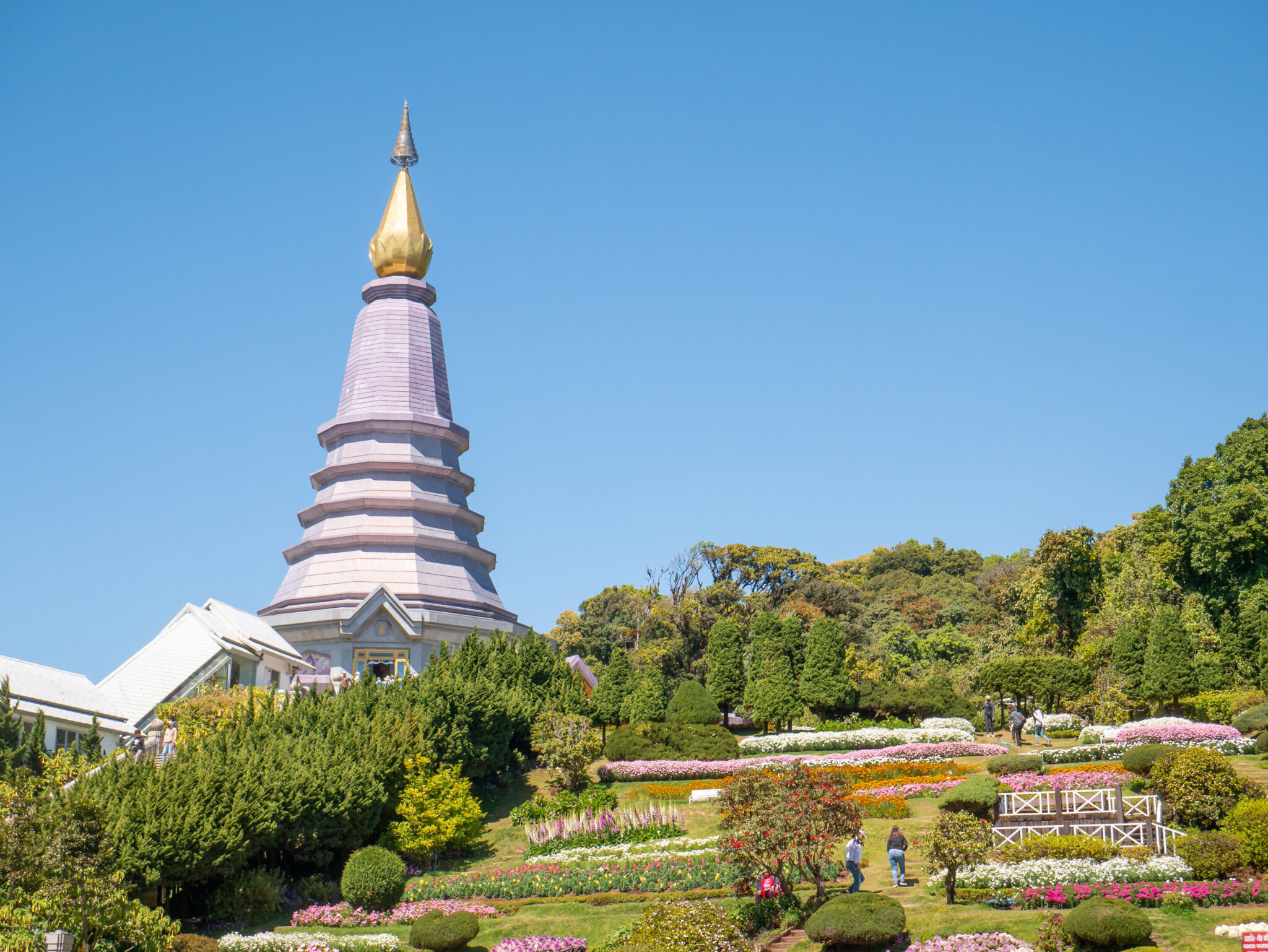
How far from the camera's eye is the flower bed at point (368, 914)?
24875mm

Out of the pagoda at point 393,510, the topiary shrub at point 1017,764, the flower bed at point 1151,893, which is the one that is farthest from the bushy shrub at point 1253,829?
the pagoda at point 393,510

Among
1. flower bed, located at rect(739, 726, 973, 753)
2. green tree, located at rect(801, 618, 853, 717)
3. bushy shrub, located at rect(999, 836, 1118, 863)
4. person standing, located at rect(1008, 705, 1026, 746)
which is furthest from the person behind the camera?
green tree, located at rect(801, 618, 853, 717)

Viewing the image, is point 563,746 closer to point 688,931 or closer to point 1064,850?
point 1064,850

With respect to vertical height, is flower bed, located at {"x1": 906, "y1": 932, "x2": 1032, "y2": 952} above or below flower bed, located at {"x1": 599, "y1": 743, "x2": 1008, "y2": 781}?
below

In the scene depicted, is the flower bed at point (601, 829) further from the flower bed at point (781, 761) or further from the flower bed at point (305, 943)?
the flower bed at point (305, 943)

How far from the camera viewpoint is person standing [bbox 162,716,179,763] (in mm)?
30406

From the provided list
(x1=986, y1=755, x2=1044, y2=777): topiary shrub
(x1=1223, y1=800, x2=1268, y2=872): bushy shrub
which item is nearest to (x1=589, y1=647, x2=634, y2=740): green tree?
(x1=986, y1=755, x2=1044, y2=777): topiary shrub

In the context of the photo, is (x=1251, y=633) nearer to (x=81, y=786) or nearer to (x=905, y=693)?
(x=905, y=693)

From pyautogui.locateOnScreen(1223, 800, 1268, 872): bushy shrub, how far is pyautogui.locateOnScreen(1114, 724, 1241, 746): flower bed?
11.3 metres

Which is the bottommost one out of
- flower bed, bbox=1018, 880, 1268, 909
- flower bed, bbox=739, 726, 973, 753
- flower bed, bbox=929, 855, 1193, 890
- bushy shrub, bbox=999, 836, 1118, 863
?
flower bed, bbox=1018, 880, 1268, 909

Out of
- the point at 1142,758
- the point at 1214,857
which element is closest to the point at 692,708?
the point at 1142,758

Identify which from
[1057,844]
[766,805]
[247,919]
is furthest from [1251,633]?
[247,919]

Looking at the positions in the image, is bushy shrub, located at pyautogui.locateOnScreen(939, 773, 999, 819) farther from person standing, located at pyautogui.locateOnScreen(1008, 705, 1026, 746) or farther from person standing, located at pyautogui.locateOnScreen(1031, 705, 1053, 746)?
person standing, located at pyautogui.locateOnScreen(1008, 705, 1026, 746)

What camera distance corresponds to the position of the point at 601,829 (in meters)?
31.4
